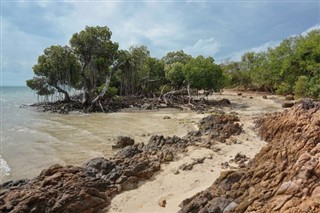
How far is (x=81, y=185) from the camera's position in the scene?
320 inches

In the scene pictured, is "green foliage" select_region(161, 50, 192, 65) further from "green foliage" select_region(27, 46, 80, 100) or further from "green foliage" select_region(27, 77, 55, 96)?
"green foliage" select_region(27, 77, 55, 96)

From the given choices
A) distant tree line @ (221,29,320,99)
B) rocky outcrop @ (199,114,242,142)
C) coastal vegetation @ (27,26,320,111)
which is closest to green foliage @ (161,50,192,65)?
coastal vegetation @ (27,26,320,111)

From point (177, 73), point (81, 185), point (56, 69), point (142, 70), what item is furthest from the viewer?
point (142, 70)

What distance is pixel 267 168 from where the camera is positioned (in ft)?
22.4

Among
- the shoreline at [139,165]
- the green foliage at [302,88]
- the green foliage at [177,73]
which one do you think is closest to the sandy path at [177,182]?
the shoreline at [139,165]

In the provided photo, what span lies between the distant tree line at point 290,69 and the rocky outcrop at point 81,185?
22120 millimetres

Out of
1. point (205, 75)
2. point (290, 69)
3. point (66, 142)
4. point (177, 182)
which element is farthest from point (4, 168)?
point (290, 69)

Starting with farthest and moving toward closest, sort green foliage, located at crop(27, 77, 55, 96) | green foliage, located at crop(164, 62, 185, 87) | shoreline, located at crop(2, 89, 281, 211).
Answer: green foliage, located at crop(27, 77, 55, 96)
green foliage, located at crop(164, 62, 185, 87)
shoreline, located at crop(2, 89, 281, 211)

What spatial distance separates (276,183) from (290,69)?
127 ft

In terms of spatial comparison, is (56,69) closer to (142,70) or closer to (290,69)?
(142,70)

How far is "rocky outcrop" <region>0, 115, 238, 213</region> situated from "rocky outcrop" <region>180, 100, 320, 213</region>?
102 inches

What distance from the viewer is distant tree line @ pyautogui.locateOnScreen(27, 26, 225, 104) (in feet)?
114

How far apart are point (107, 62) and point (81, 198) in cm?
3132

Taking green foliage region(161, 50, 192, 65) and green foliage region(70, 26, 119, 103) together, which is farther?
green foliage region(161, 50, 192, 65)
